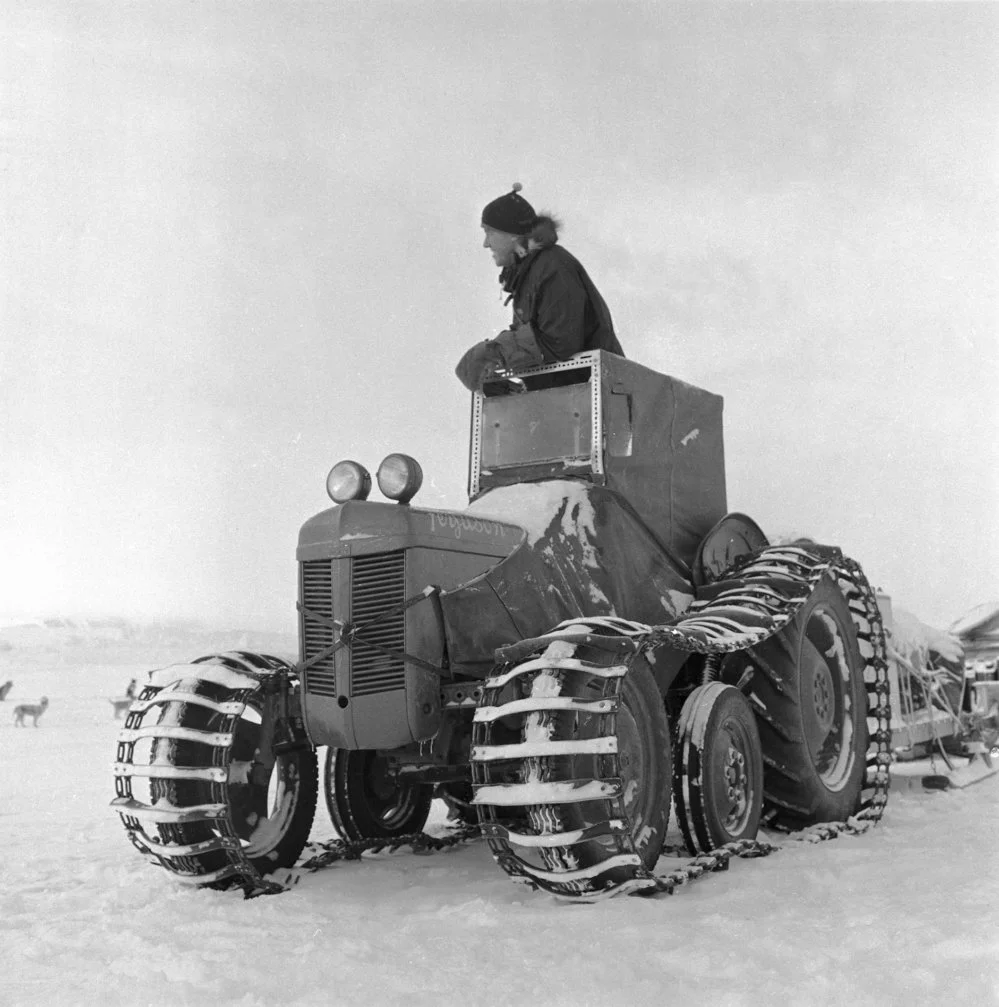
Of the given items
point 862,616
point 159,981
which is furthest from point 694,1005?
point 862,616

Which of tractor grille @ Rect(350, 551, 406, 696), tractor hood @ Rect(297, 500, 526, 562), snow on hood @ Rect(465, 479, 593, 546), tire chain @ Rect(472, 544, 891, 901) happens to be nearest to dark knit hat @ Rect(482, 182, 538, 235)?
snow on hood @ Rect(465, 479, 593, 546)

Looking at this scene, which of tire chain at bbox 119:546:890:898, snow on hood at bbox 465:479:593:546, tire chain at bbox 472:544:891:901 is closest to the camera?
tire chain at bbox 472:544:891:901

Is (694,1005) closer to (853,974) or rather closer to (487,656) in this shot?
(853,974)

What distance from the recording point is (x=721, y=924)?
3787mm

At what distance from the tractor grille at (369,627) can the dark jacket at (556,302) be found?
1865 millimetres

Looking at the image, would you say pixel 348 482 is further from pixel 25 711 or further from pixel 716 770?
pixel 25 711

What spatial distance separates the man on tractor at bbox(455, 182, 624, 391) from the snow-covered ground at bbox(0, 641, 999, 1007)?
8.62ft

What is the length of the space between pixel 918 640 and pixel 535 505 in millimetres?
4513

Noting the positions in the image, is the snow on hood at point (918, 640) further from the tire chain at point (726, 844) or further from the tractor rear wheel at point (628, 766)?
the tractor rear wheel at point (628, 766)

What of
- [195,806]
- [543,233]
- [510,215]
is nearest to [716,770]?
[195,806]

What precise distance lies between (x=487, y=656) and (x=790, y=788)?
6.48 ft

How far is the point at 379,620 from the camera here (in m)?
4.77

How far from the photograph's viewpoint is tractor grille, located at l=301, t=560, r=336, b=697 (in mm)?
A: 4910

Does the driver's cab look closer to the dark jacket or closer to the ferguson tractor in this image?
the ferguson tractor
